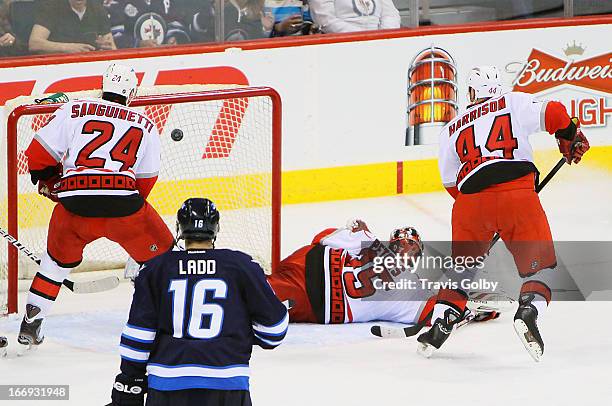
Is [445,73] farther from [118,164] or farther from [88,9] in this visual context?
[118,164]

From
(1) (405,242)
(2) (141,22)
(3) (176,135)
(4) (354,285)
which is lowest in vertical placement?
(4) (354,285)

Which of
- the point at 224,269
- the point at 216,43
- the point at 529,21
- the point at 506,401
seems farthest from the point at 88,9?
the point at 224,269

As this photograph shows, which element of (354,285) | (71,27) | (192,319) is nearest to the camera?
(192,319)

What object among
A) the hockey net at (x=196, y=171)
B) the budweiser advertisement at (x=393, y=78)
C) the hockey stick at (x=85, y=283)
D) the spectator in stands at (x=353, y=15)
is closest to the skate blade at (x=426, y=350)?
the hockey net at (x=196, y=171)

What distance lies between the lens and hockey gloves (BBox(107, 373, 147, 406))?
306 centimetres

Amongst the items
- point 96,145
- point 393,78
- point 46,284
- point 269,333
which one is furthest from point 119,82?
point 393,78

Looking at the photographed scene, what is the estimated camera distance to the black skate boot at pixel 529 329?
4.66 m

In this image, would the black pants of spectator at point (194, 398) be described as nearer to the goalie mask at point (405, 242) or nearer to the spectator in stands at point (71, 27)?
the goalie mask at point (405, 242)

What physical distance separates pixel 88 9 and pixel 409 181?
1.96 m

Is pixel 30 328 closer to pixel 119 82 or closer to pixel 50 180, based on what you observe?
pixel 50 180

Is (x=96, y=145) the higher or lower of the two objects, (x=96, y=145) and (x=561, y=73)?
the lower

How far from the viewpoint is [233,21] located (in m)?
7.30

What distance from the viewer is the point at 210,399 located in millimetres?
3078

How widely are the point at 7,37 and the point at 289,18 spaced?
1521mm
